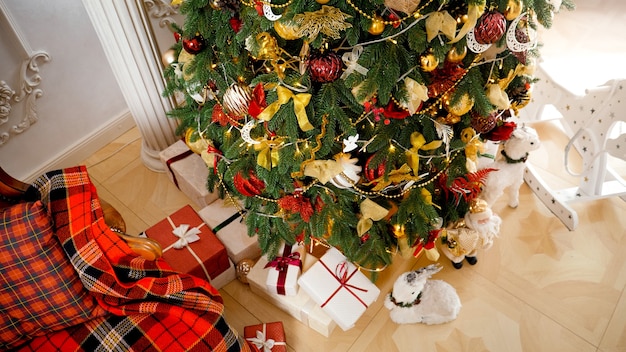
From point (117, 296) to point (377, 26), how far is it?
998 mm

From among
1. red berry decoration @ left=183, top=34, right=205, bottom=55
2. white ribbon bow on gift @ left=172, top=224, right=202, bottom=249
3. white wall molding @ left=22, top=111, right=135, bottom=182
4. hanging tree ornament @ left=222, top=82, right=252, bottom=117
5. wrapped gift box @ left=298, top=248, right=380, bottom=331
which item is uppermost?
red berry decoration @ left=183, top=34, right=205, bottom=55

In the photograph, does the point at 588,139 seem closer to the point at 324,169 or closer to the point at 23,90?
the point at 324,169

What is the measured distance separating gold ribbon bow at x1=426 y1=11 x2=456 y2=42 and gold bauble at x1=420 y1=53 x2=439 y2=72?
0.07 meters

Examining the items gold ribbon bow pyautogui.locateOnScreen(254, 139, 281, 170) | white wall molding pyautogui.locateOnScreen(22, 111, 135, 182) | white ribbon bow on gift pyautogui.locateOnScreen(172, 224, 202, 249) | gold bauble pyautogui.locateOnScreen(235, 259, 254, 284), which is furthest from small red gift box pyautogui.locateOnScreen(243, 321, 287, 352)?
white wall molding pyautogui.locateOnScreen(22, 111, 135, 182)

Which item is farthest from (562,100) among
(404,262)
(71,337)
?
(71,337)

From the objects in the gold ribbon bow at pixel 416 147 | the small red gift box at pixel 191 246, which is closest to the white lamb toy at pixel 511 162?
the gold ribbon bow at pixel 416 147

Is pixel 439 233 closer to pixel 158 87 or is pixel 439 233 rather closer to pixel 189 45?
pixel 189 45

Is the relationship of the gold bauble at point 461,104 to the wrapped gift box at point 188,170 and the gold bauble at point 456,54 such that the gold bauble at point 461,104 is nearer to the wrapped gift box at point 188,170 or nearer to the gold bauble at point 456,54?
the gold bauble at point 456,54

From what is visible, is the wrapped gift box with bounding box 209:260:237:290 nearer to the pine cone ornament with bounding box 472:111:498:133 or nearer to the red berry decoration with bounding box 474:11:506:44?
the pine cone ornament with bounding box 472:111:498:133

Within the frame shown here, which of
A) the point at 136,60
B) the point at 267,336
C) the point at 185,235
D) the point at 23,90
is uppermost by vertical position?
the point at 136,60

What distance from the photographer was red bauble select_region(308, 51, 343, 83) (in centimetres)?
102


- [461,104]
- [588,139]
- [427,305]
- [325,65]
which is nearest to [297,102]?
[325,65]

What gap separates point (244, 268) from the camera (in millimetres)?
1783

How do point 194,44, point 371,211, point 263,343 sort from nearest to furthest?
point 194,44
point 371,211
point 263,343
